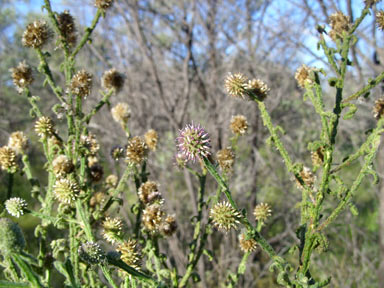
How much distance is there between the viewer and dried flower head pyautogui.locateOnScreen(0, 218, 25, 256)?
500 millimetres

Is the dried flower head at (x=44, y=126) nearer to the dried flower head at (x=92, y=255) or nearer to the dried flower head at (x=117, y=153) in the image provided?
the dried flower head at (x=117, y=153)

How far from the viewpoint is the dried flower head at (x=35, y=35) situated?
1.07 meters

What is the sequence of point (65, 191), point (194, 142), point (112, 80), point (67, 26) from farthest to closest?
point (112, 80), point (67, 26), point (65, 191), point (194, 142)

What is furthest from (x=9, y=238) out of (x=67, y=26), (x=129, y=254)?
(x=67, y=26)

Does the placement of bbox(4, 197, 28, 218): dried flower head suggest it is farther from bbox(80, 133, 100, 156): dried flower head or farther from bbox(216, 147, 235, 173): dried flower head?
bbox(216, 147, 235, 173): dried flower head

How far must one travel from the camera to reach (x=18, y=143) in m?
1.12

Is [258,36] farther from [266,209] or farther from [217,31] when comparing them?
[266,209]

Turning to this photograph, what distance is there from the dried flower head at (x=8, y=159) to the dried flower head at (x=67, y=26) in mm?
360

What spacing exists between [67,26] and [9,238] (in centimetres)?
76

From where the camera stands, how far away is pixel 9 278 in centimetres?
84

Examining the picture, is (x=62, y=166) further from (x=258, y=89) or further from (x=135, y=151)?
(x=258, y=89)

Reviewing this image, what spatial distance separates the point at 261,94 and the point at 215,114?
2.20 meters

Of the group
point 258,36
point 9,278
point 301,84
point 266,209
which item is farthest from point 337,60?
point 258,36

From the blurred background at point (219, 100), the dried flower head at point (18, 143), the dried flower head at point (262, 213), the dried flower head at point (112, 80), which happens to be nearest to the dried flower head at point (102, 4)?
the dried flower head at point (112, 80)
